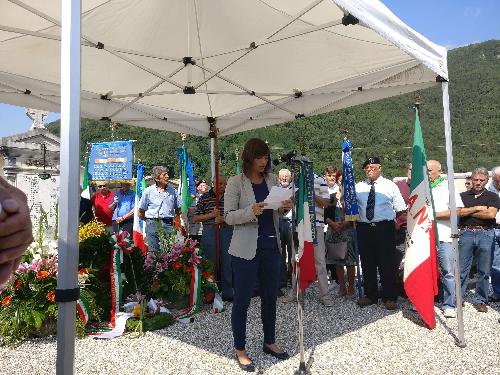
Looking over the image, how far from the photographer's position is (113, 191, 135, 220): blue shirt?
912 cm

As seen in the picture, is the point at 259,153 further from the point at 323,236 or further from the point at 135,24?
the point at 323,236

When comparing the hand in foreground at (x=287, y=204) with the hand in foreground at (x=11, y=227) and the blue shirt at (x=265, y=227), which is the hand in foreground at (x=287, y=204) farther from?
the hand in foreground at (x=11, y=227)

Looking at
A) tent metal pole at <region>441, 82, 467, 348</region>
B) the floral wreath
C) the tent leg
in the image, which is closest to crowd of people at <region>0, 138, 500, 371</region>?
the floral wreath

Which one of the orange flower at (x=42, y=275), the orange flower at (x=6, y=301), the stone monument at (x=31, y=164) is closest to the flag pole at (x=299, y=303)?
the orange flower at (x=42, y=275)

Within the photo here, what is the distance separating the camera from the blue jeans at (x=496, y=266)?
5.70 m

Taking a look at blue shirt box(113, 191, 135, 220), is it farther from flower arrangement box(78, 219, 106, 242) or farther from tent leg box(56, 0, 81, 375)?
tent leg box(56, 0, 81, 375)

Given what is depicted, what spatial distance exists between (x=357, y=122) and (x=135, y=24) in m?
59.2

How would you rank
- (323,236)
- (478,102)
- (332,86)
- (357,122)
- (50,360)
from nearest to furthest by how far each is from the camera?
(50,360)
(332,86)
(323,236)
(357,122)
(478,102)

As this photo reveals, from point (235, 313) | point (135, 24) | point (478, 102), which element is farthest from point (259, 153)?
point (478, 102)

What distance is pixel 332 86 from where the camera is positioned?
537 cm

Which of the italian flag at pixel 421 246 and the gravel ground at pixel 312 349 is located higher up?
the italian flag at pixel 421 246

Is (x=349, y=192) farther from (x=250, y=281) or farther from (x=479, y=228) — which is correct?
(x=250, y=281)

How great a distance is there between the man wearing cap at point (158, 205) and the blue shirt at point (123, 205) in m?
1.74

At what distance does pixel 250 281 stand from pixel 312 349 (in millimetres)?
1120
